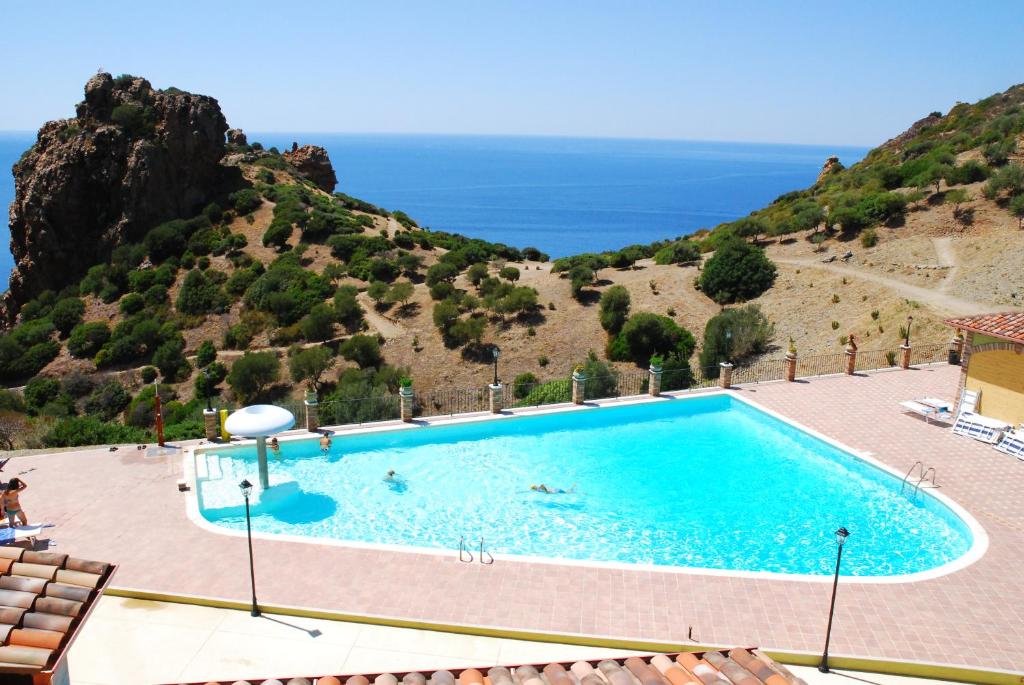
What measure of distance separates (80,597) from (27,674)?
79cm

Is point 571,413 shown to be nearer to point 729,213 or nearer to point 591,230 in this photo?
point 591,230

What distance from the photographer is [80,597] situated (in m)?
6.87

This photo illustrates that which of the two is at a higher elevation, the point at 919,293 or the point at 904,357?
the point at 919,293

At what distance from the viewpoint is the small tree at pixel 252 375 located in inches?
1314

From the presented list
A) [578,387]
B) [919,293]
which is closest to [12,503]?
[578,387]

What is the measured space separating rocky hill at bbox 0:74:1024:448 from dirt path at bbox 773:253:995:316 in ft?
0.68

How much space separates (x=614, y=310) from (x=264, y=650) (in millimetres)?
28263

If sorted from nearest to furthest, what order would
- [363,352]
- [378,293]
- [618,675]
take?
1. [618,675]
2. [363,352]
3. [378,293]

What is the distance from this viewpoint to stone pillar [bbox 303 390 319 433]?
19250mm

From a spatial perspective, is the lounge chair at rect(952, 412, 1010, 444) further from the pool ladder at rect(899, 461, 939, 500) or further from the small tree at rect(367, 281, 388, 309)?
the small tree at rect(367, 281, 388, 309)

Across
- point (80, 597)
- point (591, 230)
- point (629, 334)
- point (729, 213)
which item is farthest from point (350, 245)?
point (729, 213)

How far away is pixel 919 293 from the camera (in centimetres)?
3425

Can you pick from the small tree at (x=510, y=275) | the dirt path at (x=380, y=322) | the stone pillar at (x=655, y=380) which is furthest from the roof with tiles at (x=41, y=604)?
the small tree at (x=510, y=275)

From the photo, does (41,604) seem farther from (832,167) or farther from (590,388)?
(832,167)
